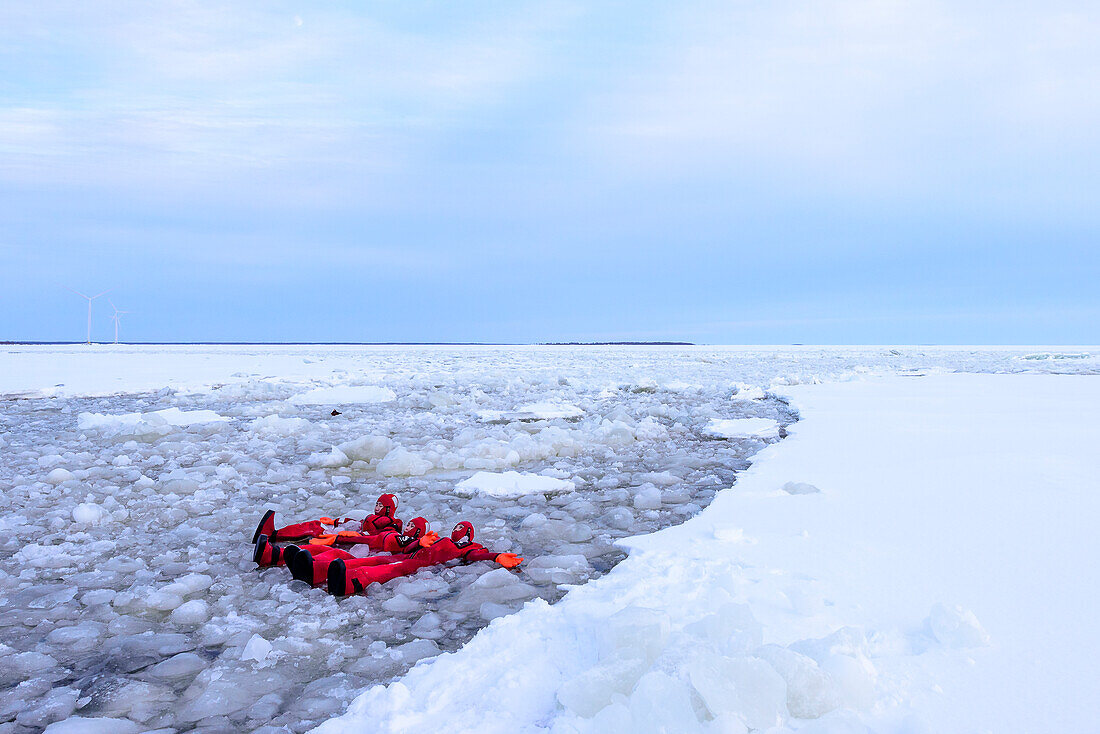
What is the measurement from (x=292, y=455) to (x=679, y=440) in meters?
3.32

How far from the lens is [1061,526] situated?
2656 millimetres

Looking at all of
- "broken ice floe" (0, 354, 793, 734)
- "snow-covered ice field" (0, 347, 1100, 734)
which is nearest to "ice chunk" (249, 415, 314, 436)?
"broken ice floe" (0, 354, 793, 734)

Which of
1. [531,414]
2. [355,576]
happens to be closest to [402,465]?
[355,576]

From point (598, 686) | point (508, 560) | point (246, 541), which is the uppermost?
point (598, 686)

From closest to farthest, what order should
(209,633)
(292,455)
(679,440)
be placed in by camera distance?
(209,633)
(292,455)
(679,440)

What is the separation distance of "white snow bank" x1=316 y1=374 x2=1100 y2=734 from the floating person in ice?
834 mm

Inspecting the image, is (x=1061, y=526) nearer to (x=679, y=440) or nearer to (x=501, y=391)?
(x=679, y=440)

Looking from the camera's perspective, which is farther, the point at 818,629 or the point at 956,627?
the point at 818,629

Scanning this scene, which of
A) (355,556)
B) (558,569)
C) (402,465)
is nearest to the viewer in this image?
(558,569)

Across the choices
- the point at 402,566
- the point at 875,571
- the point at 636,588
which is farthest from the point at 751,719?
the point at 402,566

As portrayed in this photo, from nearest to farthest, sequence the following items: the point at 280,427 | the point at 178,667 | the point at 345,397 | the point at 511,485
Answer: the point at 178,667
the point at 511,485
the point at 280,427
the point at 345,397

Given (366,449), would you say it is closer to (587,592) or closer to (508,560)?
(508,560)

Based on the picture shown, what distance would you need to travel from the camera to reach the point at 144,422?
244 inches

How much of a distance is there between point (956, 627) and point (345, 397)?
8993 millimetres
